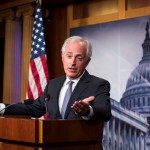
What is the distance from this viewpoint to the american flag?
4723mm

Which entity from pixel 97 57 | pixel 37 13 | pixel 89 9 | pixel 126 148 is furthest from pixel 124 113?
pixel 37 13

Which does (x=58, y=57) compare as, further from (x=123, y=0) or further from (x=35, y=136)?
(x=35, y=136)

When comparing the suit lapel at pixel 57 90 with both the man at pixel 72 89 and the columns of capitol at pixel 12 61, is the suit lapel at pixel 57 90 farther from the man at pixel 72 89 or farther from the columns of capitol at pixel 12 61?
the columns of capitol at pixel 12 61

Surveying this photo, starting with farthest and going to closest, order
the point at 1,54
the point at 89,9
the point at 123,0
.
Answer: the point at 1,54 → the point at 89,9 → the point at 123,0

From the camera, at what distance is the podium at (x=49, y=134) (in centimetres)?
161

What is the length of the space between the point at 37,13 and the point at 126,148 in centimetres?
219

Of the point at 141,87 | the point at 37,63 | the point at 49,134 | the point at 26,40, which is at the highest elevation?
the point at 26,40

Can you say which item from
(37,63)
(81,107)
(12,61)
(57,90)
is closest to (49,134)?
(81,107)

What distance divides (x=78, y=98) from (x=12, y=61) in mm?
3627

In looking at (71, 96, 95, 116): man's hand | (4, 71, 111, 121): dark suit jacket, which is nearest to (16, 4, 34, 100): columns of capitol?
(4, 71, 111, 121): dark suit jacket

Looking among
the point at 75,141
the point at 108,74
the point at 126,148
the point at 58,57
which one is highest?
the point at 58,57

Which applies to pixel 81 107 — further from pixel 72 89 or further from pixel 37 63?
pixel 37 63

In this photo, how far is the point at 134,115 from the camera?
4.11 m

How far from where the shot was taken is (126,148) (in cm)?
419
